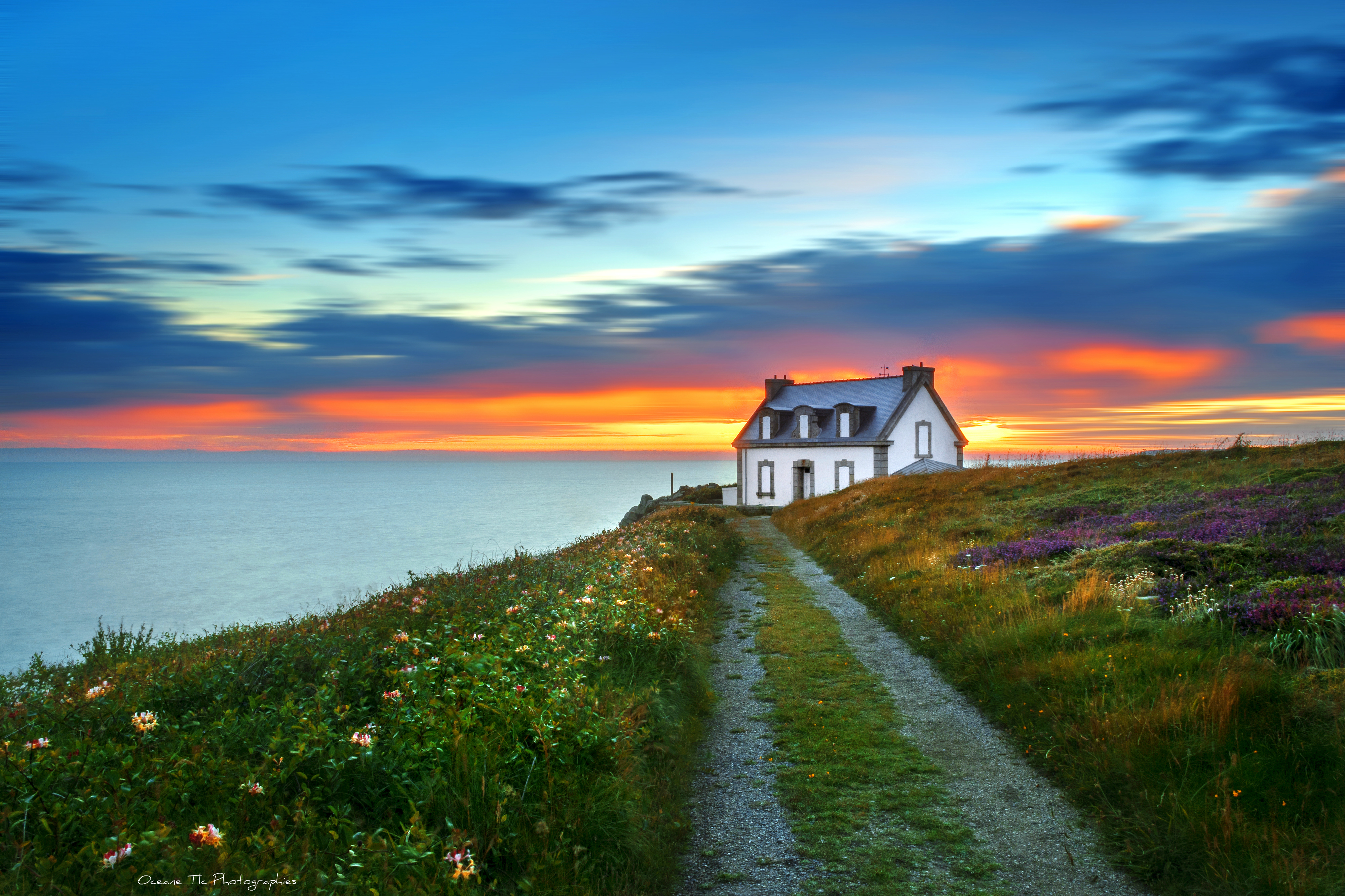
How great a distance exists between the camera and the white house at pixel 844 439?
4200cm

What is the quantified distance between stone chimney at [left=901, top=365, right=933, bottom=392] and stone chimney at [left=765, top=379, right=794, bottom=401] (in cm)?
809

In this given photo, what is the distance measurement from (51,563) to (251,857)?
196ft

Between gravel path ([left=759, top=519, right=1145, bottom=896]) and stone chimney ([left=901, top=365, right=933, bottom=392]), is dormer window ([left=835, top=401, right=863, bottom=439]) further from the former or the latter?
gravel path ([left=759, top=519, right=1145, bottom=896])

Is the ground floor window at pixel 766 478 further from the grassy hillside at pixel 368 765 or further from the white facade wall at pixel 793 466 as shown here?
the grassy hillside at pixel 368 765

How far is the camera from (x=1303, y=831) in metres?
4.81

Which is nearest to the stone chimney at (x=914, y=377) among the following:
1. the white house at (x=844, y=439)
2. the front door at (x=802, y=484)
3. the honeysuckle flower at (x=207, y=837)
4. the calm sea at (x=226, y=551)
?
the white house at (x=844, y=439)

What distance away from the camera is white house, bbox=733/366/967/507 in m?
42.0

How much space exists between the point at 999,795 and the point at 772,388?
42.8 m

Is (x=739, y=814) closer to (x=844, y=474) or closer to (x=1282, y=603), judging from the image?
(x=1282, y=603)

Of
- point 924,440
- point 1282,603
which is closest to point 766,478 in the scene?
point 924,440

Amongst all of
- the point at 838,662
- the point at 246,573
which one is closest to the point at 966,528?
the point at 838,662

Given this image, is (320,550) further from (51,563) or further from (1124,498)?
(1124,498)

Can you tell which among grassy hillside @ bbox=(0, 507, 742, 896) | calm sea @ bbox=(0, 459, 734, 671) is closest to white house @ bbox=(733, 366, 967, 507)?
calm sea @ bbox=(0, 459, 734, 671)

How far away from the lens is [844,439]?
42469 mm
